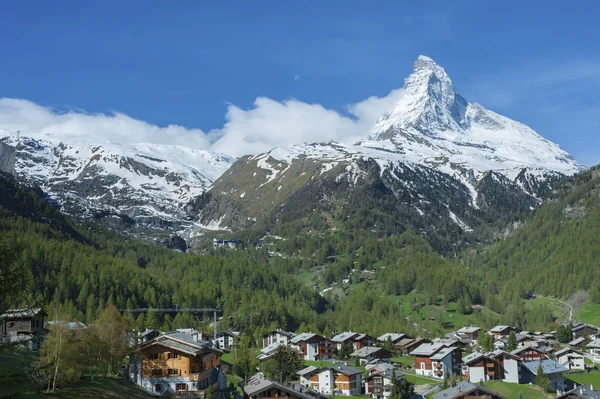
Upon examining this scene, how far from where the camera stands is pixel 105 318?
76812 millimetres

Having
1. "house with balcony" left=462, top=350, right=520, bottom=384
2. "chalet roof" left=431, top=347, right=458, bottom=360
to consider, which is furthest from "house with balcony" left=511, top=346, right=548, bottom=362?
"chalet roof" left=431, top=347, right=458, bottom=360

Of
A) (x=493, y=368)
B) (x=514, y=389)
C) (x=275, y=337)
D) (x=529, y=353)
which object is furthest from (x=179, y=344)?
(x=529, y=353)

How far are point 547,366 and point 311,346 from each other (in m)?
54.6

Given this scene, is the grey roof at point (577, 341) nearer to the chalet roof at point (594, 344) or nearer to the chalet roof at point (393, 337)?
the chalet roof at point (594, 344)

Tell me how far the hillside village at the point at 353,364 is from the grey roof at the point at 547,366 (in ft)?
0.66

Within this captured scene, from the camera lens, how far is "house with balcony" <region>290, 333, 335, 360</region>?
16550cm

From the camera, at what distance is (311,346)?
16650 centimetres

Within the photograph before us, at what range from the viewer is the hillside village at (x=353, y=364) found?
276ft

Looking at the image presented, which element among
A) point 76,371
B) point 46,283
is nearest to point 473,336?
point 46,283

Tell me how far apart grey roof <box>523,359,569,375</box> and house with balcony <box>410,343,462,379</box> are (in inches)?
562

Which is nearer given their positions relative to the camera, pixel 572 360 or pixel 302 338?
pixel 572 360

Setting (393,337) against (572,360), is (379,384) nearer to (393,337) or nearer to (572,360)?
(572,360)

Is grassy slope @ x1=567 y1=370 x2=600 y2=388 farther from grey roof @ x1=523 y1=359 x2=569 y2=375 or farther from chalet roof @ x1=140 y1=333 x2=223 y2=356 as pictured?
chalet roof @ x1=140 y1=333 x2=223 y2=356

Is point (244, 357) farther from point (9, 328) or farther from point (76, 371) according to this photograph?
point (76, 371)
